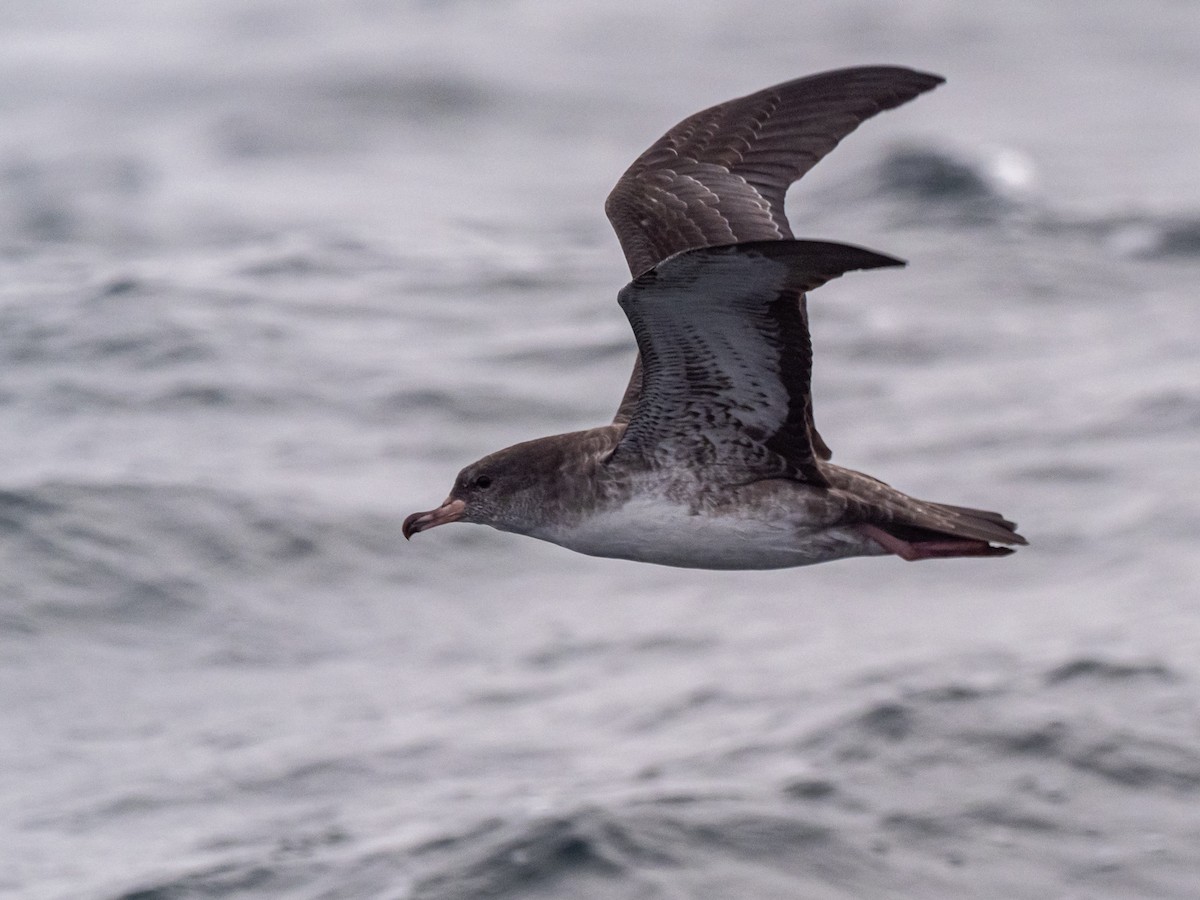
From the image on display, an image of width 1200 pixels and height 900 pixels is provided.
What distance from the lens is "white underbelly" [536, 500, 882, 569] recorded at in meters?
8.16

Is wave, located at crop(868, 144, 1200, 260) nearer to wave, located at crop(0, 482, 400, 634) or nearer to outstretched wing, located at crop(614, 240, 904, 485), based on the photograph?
wave, located at crop(0, 482, 400, 634)

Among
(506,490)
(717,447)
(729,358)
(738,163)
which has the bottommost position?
(506,490)

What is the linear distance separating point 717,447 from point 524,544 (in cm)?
972

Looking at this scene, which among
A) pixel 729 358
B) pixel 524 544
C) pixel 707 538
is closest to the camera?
pixel 729 358

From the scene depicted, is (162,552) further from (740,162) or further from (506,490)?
(740,162)

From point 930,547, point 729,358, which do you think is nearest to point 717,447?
point 729,358

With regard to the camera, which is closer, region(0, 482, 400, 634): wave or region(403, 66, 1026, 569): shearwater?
region(403, 66, 1026, 569): shearwater

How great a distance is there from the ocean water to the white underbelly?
3.77m

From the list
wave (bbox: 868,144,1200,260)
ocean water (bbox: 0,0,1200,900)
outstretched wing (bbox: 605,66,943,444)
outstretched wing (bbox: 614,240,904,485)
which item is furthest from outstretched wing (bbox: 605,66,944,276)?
wave (bbox: 868,144,1200,260)

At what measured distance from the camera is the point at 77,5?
137ft

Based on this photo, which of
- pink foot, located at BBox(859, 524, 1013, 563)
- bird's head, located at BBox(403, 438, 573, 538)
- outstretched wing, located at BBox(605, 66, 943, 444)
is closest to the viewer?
pink foot, located at BBox(859, 524, 1013, 563)

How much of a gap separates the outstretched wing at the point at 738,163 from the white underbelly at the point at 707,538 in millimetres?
841

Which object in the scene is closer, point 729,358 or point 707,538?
point 729,358

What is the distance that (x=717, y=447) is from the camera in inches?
324
